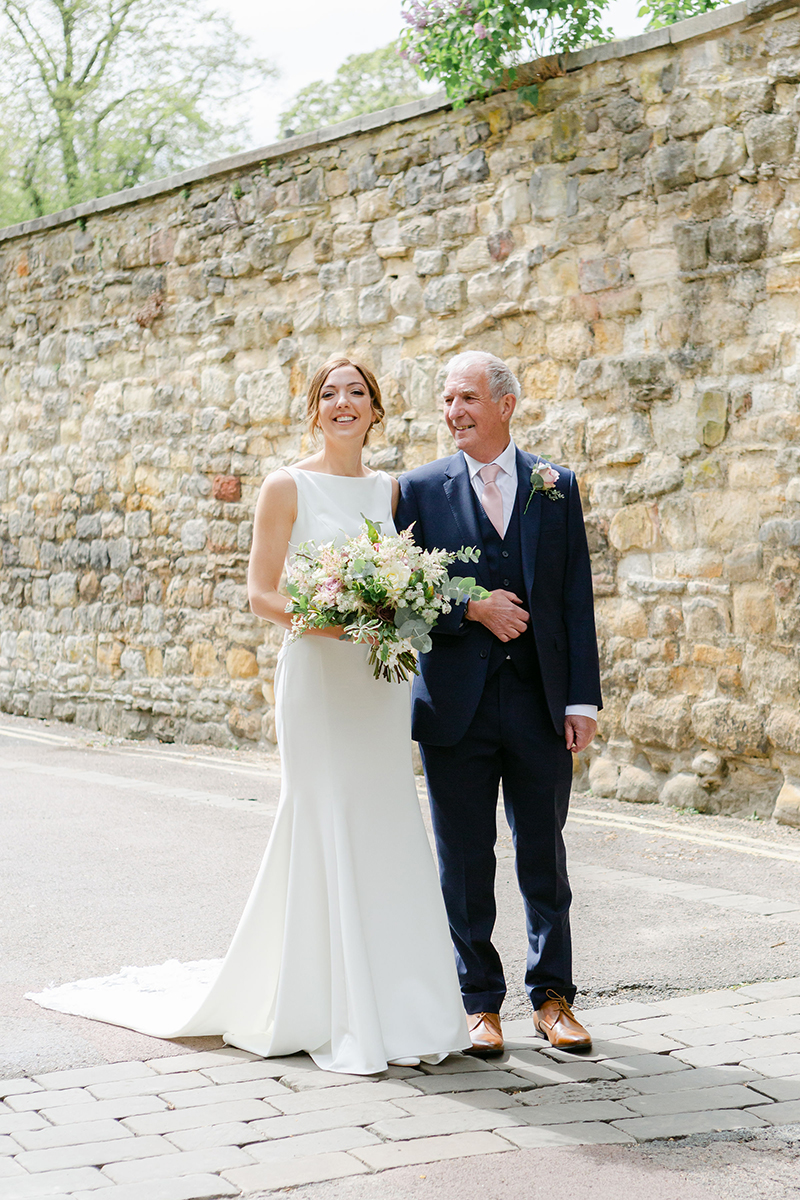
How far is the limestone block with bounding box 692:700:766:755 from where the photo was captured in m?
6.59

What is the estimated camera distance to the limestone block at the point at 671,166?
Answer: 6801mm

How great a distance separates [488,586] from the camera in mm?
3811

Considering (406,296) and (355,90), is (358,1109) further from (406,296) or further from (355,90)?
(355,90)

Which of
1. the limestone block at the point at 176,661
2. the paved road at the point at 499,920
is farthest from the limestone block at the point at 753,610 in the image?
the limestone block at the point at 176,661

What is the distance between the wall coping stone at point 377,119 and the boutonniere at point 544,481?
12.6ft

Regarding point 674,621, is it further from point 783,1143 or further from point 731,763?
point 783,1143

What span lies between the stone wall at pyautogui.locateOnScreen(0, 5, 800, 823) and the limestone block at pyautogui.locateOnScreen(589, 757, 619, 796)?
14 millimetres

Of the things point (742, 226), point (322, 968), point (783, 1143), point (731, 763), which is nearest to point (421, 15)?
point (742, 226)

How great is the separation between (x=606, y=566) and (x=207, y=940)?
11.4 ft

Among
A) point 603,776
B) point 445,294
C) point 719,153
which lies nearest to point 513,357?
point 445,294

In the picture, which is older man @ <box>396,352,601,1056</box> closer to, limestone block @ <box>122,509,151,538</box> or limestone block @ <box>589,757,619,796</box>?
limestone block @ <box>589,757,619,796</box>

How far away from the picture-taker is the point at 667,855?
5.96 m

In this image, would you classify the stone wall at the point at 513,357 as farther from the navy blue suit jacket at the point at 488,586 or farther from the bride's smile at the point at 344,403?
the bride's smile at the point at 344,403

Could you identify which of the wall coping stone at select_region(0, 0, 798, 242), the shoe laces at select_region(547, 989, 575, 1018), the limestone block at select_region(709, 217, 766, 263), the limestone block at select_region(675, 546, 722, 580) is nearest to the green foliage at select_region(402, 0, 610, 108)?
the wall coping stone at select_region(0, 0, 798, 242)
